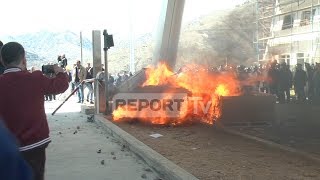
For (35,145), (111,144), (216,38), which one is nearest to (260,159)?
(111,144)

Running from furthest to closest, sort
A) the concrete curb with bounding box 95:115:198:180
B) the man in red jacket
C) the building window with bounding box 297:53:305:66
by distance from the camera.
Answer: the building window with bounding box 297:53:305:66, the concrete curb with bounding box 95:115:198:180, the man in red jacket

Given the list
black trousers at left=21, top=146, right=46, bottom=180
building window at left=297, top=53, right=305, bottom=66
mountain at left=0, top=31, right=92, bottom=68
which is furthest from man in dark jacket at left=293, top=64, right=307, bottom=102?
mountain at left=0, top=31, right=92, bottom=68

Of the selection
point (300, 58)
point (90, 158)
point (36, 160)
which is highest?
point (300, 58)

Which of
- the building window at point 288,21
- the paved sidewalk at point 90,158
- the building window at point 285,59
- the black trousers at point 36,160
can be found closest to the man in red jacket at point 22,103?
the black trousers at point 36,160

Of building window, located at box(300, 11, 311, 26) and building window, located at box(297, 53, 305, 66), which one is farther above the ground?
building window, located at box(300, 11, 311, 26)

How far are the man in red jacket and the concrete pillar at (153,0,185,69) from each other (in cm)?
1467

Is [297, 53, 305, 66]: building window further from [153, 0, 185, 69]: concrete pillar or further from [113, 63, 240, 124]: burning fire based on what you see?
[153, 0, 185, 69]: concrete pillar

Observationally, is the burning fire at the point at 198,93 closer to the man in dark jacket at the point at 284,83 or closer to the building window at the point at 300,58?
the man in dark jacket at the point at 284,83

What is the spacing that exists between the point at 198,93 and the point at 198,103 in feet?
1.35

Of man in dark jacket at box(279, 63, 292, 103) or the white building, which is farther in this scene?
man in dark jacket at box(279, 63, 292, 103)

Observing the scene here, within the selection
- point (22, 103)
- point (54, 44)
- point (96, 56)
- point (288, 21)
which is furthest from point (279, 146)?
point (54, 44)

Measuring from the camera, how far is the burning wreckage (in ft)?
42.4

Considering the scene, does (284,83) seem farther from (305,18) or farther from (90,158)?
(90,158)

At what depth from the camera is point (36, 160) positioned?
4102 millimetres
